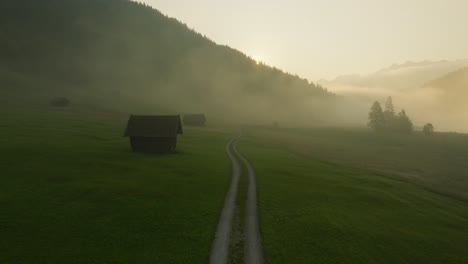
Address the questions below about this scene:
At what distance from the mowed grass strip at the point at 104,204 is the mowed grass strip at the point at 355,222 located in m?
5.51

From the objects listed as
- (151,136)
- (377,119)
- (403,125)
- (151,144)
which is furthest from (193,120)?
(403,125)

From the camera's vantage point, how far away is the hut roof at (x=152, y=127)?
2692 inches

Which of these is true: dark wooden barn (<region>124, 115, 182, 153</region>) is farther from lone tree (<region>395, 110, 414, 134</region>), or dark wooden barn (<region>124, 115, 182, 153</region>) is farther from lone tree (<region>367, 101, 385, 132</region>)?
→ lone tree (<region>395, 110, 414, 134</region>)

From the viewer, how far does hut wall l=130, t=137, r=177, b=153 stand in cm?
6894

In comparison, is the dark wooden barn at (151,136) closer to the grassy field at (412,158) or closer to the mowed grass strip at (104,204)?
the mowed grass strip at (104,204)

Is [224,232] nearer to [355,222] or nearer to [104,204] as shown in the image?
[104,204]

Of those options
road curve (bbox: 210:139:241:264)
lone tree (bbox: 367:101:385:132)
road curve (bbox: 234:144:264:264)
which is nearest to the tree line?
lone tree (bbox: 367:101:385:132)

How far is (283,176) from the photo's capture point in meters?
53.0

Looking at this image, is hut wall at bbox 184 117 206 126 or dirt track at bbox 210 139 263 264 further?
hut wall at bbox 184 117 206 126

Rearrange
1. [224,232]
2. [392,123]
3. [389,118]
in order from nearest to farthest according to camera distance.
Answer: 1. [224,232]
2. [392,123]
3. [389,118]

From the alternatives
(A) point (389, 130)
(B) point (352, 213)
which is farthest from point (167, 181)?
(A) point (389, 130)

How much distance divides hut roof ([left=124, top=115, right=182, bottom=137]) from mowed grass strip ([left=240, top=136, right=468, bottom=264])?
22.3 m

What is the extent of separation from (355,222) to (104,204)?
2269 centimetres

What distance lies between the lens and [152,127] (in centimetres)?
7012
